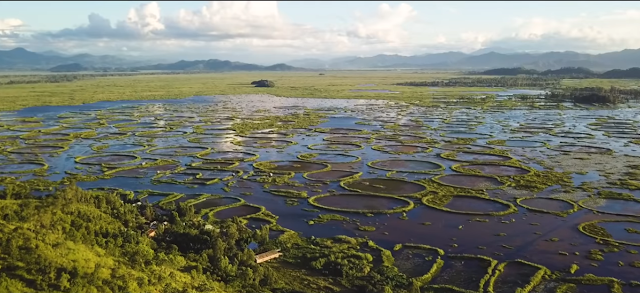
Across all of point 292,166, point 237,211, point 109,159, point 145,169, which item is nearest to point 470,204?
point 237,211

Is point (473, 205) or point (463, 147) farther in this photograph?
point (463, 147)

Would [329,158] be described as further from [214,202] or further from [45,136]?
[45,136]

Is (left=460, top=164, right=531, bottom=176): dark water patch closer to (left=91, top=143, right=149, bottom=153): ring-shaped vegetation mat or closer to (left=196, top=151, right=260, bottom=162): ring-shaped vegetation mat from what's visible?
(left=196, top=151, right=260, bottom=162): ring-shaped vegetation mat

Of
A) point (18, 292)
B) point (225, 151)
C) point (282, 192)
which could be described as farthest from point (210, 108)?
point (18, 292)

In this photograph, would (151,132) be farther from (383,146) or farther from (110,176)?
(383,146)

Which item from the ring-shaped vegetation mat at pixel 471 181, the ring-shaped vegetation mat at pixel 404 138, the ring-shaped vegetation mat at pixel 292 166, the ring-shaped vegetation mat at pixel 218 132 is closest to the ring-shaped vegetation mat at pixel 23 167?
the ring-shaped vegetation mat at pixel 292 166
